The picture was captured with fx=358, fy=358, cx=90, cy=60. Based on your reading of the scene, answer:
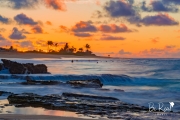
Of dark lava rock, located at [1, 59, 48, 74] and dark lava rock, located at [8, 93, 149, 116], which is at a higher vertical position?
dark lava rock, located at [1, 59, 48, 74]

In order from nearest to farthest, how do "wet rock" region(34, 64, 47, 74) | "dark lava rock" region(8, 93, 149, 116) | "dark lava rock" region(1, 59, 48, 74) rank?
1. "dark lava rock" region(8, 93, 149, 116)
2. "dark lava rock" region(1, 59, 48, 74)
3. "wet rock" region(34, 64, 47, 74)

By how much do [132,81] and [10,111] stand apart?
27.1m

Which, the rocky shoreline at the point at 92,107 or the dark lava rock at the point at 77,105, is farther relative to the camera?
the dark lava rock at the point at 77,105

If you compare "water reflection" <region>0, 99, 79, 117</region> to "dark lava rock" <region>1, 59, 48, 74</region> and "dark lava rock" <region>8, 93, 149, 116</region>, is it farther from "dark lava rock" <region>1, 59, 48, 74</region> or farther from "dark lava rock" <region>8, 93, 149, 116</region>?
"dark lava rock" <region>1, 59, 48, 74</region>

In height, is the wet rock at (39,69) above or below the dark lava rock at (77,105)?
above

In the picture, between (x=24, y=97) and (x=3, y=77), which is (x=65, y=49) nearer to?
(x=3, y=77)

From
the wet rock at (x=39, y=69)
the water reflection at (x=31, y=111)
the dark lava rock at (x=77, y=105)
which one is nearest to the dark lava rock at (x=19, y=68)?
the wet rock at (x=39, y=69)

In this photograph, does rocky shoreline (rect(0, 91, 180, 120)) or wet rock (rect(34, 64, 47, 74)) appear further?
wet rock (rect(34, 64, 47, 74))

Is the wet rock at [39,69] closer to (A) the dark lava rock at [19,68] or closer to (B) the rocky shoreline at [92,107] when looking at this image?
(A) the dark lava rock at [19,68]

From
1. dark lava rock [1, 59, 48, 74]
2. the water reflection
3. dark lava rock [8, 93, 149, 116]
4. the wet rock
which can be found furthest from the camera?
the wet rock

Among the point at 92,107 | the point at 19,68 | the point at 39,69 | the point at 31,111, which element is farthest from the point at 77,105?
the point at 39,69

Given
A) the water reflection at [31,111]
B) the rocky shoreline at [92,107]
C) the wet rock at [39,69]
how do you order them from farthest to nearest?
the wet rock at [39,69] < the water reflection at [31,111] < the rocky shoreline at [92,107]

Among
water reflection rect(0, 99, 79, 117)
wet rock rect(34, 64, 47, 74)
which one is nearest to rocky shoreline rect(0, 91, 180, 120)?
water reflection rect(0, 99, 79, 117)

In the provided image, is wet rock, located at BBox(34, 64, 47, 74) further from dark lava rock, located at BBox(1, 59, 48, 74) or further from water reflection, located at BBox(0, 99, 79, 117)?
water reflection, located at BBox(0, 99, 79, 117)
